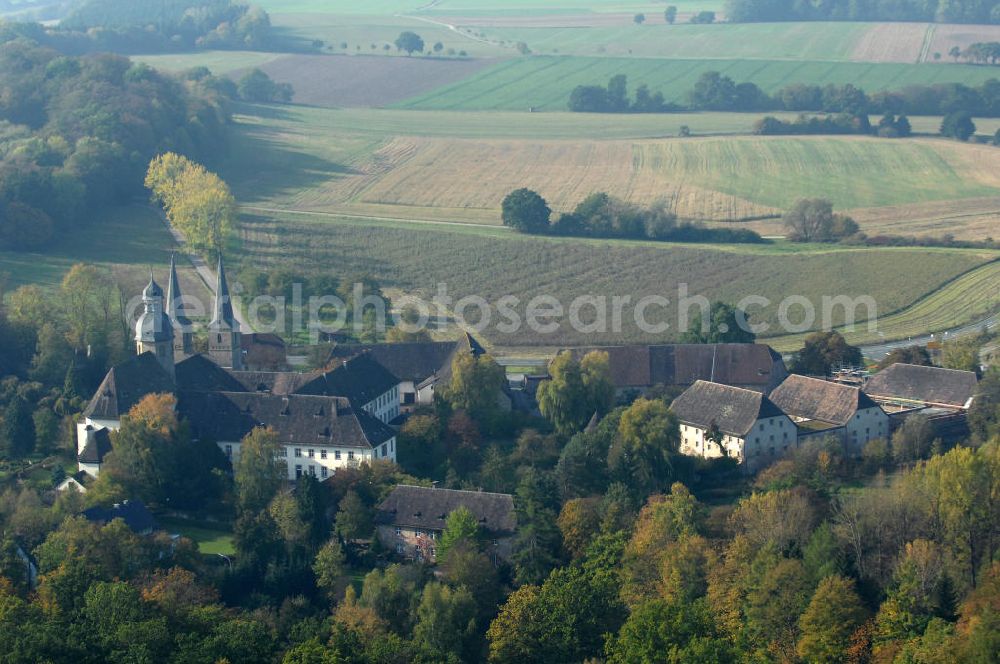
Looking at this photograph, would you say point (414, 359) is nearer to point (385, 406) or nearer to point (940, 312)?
point (385, 406)

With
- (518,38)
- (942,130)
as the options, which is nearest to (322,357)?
(942,130)

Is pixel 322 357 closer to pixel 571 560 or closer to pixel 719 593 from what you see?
pixel 571 560

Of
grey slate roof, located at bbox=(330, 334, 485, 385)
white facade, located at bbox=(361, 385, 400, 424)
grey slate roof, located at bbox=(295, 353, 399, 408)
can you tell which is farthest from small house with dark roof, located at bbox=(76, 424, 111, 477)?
grey slate roof, located at bbox=(330, 334, 485, 385)

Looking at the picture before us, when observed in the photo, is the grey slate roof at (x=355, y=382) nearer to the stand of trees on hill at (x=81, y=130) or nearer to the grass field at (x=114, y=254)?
the grass field at (x=114, y=254)

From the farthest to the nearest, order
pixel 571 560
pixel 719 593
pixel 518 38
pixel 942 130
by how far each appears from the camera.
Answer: pixel 518 38 < pixel 942 130 < pixel 571 560 < pixel 719 593

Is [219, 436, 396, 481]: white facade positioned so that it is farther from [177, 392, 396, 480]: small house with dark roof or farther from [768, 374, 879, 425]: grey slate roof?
[768, 374, 879, 425]: grey slate roof

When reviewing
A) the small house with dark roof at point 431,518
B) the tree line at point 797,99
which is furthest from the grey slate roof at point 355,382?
the tree line at point 797,99

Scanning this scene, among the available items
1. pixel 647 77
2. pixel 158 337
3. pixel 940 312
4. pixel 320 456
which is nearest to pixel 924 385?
pixel 940 312
